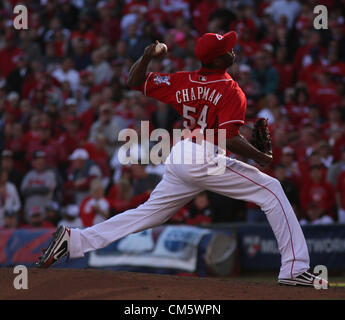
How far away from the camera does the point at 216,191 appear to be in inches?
248

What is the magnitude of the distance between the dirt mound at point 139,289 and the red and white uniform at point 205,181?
0.30 metres

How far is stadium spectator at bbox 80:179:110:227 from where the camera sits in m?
11.0

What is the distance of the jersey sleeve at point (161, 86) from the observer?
6.26 metres

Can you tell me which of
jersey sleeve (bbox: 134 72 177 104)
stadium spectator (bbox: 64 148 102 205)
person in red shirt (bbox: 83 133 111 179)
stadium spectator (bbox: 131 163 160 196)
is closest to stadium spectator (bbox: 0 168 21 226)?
stadium spectator (bbox: 64 148 102 205)

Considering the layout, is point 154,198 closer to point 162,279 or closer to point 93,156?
point 162,279

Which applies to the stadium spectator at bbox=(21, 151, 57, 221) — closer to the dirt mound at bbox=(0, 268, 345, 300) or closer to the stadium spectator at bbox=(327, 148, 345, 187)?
the stadium spectator at bbox=(327, 148, 345, 187)

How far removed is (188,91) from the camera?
20.3ft

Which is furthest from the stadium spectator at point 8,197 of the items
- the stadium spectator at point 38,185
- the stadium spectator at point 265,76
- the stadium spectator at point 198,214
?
the stadium spectator at point 265,76

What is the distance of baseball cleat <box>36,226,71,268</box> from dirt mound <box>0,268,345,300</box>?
0.19 meters

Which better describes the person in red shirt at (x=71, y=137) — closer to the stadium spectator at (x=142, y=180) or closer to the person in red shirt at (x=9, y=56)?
the stadium spectator at (x=142, y=180)

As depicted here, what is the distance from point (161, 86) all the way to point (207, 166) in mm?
787

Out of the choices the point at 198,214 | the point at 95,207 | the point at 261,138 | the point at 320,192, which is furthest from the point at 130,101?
the point at 261,138
